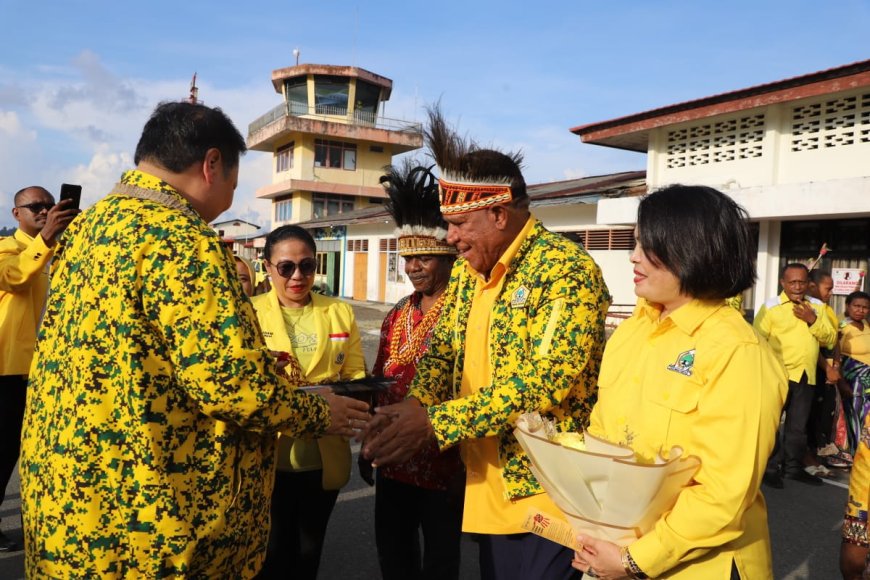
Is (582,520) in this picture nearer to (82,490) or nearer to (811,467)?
(82,490)

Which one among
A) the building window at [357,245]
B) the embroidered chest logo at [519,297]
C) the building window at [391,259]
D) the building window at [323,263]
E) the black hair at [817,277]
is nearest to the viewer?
the embroidered chest logo at [519,297]

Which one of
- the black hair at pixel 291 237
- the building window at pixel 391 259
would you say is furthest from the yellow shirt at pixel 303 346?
the building window at pixel 391 259

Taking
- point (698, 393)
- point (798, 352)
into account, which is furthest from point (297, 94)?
point (698, 393)

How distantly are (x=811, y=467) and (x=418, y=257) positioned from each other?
15.4ft

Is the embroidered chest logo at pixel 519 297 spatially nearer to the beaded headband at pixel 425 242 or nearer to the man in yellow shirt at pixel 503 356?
the man in yellow shirt at pixel 503 356

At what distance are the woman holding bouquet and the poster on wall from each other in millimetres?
8506

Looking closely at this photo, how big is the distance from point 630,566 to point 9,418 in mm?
3802

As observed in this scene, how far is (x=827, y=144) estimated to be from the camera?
30.8 ft

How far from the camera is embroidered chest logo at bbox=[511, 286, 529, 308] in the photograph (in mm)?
2227

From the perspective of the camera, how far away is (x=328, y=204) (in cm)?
3700

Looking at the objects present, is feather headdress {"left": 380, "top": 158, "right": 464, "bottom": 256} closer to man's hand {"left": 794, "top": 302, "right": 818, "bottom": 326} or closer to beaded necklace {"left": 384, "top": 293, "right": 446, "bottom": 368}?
beaded necklace {"left": 384, "top": 293, "right": 446, "bottom": 368}

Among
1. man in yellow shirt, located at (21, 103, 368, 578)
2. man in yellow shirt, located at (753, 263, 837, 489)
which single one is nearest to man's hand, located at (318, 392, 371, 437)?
man in yellow shirt, located at (21, 103, 368, 578)

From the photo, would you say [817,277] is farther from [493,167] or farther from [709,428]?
[709,428]

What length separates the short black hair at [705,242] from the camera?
168cm
